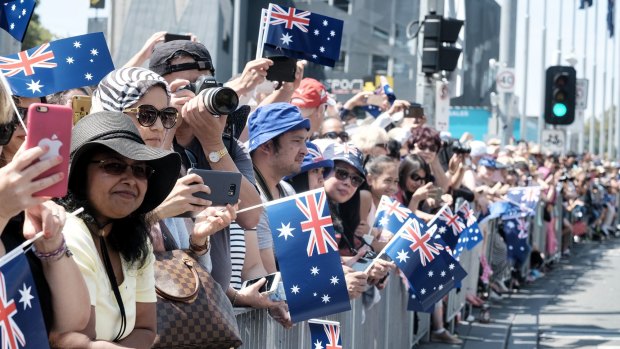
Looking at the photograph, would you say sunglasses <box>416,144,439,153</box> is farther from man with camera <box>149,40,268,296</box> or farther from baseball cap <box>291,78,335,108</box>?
man with camera <box>149,40,268,296</box>

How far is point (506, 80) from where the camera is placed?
89.3 ft

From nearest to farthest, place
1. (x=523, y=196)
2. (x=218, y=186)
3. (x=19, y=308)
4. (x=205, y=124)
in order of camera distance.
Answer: (x=19, y=308) < (x=218, y=186) < (x=205, y=124) < (x=523, y=196)

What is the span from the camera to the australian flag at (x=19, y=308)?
3084mm

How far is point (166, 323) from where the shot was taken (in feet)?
13.8

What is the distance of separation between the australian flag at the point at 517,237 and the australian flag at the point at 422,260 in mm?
8253

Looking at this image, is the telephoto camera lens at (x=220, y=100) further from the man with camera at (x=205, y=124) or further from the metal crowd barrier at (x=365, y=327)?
the metal crowd barrier at (x=365, y=327)

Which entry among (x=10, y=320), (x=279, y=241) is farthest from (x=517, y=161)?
(x=10, y=320)

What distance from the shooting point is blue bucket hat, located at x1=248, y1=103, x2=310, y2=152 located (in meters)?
6.43

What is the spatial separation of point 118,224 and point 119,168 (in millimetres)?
225

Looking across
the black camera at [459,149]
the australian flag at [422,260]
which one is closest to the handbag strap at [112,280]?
the australian flag at [422,260]

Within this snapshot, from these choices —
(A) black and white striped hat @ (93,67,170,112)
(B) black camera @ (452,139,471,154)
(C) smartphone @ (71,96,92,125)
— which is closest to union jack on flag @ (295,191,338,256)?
(A) black and white striped hat @ (93,67,170,112)

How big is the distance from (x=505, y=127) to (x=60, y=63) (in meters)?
24.5

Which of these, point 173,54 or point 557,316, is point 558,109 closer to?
point 557,316

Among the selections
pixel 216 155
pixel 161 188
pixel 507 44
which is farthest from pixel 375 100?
pixel 507 44
